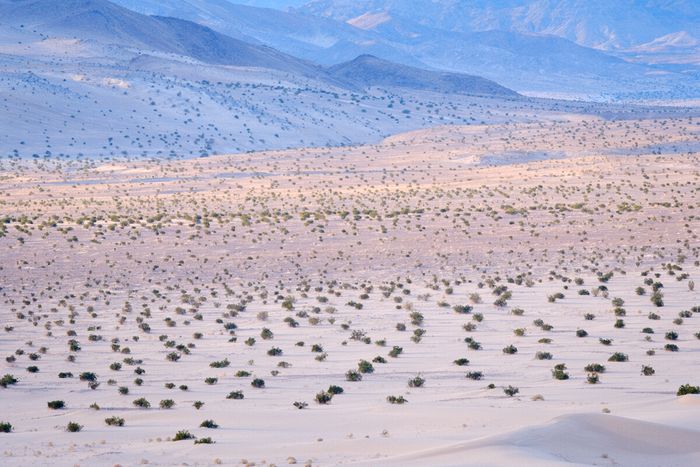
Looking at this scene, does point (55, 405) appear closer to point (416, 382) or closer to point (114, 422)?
point (114, 422)

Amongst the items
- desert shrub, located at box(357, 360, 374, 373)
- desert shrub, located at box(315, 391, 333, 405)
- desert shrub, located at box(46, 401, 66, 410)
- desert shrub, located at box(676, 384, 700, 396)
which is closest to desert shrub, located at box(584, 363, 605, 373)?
desert shrub, located at box(676, 384, 700, 396)

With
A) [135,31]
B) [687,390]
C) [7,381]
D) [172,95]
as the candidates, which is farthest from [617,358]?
[135,31]

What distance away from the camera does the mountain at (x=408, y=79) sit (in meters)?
142

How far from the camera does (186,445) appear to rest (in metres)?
12.0

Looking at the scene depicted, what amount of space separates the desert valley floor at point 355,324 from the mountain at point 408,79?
288 feet

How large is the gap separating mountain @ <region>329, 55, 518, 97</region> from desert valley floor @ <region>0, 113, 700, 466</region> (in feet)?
288

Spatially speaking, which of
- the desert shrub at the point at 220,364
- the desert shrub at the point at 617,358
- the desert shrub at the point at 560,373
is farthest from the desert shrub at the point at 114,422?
the desert shrub at the point at 617,358

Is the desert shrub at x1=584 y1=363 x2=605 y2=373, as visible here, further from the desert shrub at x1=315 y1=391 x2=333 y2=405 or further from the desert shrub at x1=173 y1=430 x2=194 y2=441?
the desert shrub at x1=173 y1=430 x2=194 y2=441

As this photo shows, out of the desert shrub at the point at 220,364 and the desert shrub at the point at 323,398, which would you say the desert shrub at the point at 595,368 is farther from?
the desert shrub at the point at 220,364

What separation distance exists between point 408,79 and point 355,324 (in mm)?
125315

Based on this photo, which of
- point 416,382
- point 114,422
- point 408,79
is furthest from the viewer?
point 408,79

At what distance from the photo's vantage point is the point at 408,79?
146 meters

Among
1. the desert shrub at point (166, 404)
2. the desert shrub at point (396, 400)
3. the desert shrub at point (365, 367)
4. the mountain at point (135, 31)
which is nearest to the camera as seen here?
the desert shrub at point (396, 400)

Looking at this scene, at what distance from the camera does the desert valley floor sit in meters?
12.1
